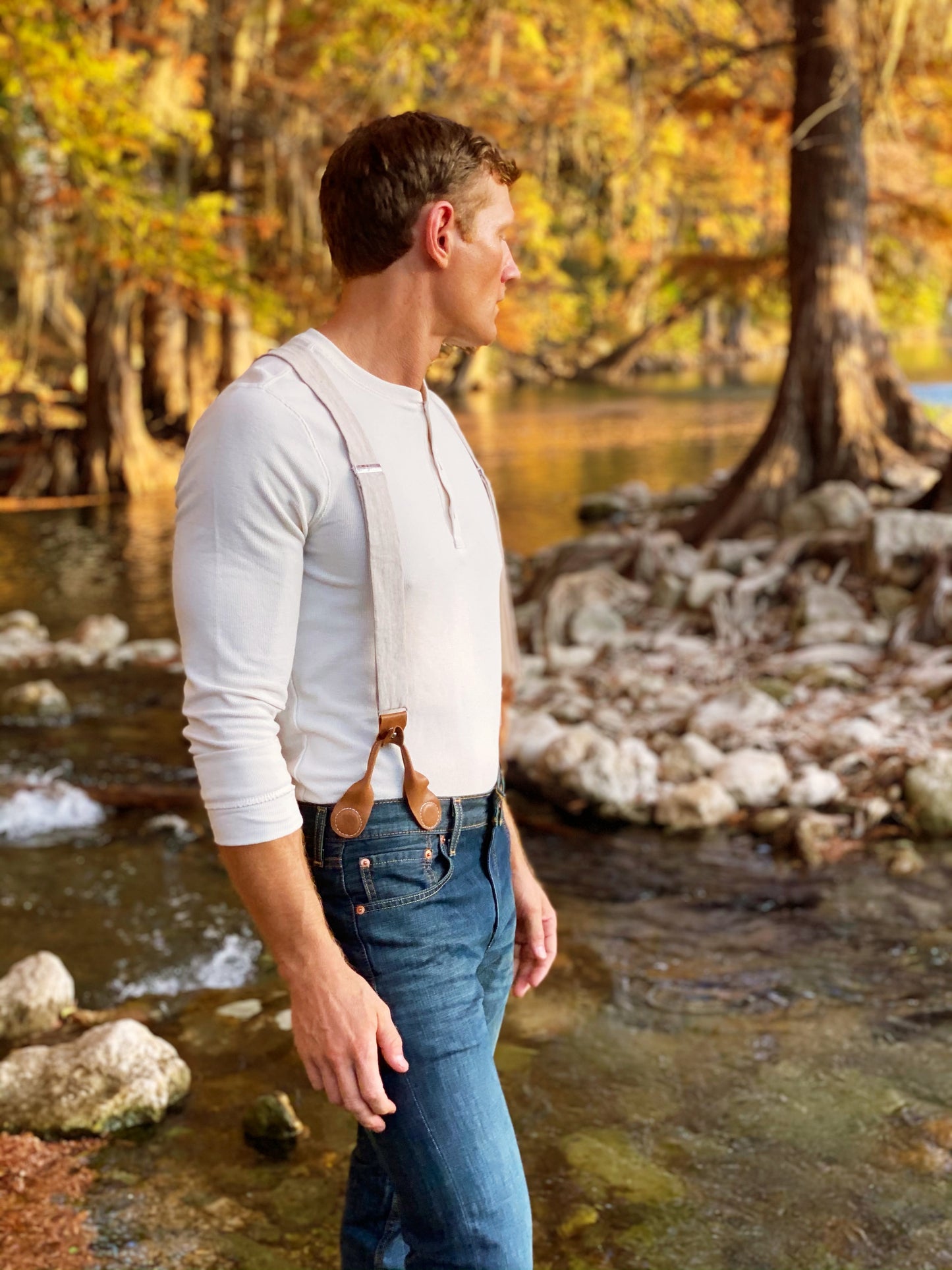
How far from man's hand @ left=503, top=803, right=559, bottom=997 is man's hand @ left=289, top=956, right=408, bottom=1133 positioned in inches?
17.5

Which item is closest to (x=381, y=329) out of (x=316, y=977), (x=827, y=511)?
(x=316, y=977)

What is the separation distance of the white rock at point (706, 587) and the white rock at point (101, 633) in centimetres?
352

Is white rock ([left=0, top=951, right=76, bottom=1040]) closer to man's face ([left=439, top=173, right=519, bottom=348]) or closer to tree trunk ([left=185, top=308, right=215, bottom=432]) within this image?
man's face ([left=439, top=173, right=519, bottom=348])

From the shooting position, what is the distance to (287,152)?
17.8 m

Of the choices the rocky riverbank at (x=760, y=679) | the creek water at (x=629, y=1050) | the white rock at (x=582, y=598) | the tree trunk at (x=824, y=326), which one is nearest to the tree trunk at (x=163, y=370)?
the rocky riverbank at (x=760, y=679)

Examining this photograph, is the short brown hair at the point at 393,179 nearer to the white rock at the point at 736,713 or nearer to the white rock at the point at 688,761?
the white rock at the point at 688,761

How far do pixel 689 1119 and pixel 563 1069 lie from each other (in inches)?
14.9

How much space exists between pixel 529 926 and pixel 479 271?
3.02 feet

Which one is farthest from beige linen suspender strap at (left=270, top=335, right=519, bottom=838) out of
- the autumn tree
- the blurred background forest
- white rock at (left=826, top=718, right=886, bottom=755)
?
the autumn tree

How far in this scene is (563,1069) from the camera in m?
3.44

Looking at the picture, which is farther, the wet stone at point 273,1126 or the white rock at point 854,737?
the white rock at point 854,737

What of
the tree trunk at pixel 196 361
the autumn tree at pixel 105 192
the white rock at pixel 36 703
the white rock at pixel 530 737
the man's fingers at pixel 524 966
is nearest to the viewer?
the man's fingers at pixel 524 966

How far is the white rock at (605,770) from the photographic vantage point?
215 inches

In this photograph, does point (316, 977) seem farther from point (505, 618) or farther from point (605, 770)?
point (605, 770)
